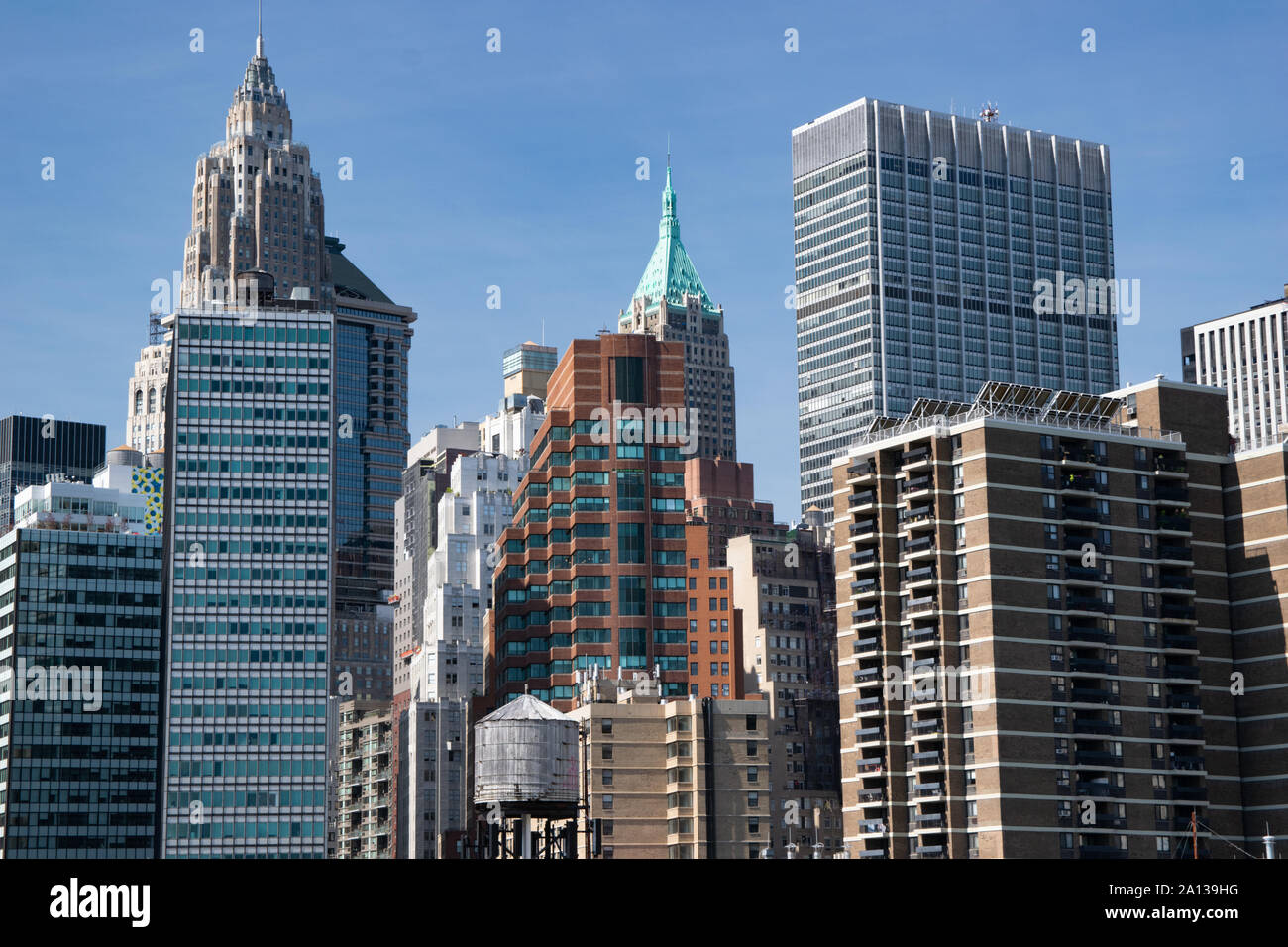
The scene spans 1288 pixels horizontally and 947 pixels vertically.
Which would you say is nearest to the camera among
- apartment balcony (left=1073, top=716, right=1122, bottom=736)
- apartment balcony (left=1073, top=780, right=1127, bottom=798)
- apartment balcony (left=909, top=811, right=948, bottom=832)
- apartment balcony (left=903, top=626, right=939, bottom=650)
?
apartment balcony (left=1073, top=780, right=1127, bottom=798)

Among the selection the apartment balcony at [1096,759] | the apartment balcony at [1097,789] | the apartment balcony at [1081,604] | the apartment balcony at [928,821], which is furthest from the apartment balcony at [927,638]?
the apartment balcony at [1097,789]

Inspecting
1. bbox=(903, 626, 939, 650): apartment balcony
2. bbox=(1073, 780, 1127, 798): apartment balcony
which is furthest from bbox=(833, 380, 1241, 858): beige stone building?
bbox=(903, 626, 939, 650): apartment balcony

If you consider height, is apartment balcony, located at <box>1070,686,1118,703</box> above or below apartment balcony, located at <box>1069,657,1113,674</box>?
below

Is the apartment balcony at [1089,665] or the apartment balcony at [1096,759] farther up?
the apartment balcony at [1089,665]

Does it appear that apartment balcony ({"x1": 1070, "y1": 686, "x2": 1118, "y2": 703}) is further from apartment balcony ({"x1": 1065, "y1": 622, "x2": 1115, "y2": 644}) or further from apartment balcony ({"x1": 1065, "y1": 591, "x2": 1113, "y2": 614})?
apartment balcony ({"x1": 1065, "y1": 591, "x2": 1113, "y2": 614})

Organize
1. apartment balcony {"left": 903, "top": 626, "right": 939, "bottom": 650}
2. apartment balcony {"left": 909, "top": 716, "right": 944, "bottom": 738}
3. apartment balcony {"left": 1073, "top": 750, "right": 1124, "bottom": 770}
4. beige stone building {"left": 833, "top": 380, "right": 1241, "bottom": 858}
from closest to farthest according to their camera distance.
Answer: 1. beige stone building {"left": 833, "top": 380, "right": 1241, "bottom": 858}
2. apartment balcony {"left": 1073, "top": 750, "right": 1124, "bottom": 770}
3. apartment balcony {"left": 909, "top": 716, "right": 944, "bottom": 738}
4. apartment balcony {"left": 903, "top": 626, "right": 939, "bottom": 650}

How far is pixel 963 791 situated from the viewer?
619ft

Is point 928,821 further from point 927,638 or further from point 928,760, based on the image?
point 927,638

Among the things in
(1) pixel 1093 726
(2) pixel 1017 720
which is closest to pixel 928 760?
(2) pixel 1017 720

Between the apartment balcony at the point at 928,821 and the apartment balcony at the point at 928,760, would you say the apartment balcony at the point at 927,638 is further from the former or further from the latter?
the apartment balcony at the point at 928,821

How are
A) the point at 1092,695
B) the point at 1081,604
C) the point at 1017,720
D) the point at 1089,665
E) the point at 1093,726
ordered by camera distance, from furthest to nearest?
1. the point at 1081,604
2. the point at 1089,665
3. the point at 1092,695
4. the point at 1093,726
5. the point at 1017,720

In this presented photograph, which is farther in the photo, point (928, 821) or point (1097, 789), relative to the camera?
point (928, 821)
